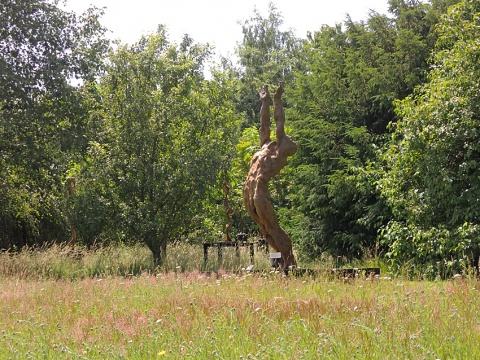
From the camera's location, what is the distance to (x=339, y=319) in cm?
605

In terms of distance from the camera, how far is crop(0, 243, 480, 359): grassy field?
4.98 meters

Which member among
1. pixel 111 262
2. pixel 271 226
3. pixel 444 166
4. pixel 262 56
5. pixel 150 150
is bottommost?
pixel 111 262

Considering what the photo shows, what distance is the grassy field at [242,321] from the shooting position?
16.3ft

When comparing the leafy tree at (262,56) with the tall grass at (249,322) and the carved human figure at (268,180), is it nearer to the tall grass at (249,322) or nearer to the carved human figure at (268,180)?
the carved human figure at (268,180)

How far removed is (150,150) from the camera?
1742 centimetres

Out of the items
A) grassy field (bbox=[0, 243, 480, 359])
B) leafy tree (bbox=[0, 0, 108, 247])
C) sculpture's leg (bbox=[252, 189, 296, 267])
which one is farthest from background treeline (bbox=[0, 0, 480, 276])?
grassy field (bbox=[0, 243, 480, 359])

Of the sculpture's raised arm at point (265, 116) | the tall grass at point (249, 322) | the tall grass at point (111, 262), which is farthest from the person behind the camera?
the tall grass at point (111, 262)

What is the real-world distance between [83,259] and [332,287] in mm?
8917

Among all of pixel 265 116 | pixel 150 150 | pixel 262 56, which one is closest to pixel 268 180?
pixel 265 116

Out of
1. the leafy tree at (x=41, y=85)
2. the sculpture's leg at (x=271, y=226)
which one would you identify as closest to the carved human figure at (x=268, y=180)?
the sculpture's leg at (x=271, y=226)

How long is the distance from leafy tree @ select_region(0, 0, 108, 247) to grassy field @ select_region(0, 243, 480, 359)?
8.20 metres

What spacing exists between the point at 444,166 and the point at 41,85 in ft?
34.6

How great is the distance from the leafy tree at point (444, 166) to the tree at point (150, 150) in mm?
5364

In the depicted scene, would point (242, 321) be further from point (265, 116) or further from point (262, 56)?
point (262, 56)
